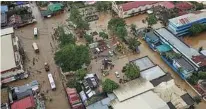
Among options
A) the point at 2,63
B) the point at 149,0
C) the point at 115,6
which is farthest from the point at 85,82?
the point at 149,0

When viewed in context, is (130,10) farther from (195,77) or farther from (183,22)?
(195,77)

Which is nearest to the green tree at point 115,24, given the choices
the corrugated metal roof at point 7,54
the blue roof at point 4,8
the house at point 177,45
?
the house at point 177,45

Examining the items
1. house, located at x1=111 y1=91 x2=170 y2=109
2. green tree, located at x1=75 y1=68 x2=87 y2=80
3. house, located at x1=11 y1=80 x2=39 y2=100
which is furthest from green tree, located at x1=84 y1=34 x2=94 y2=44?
house, located at x1=111 y1=91 x2=170 y2=109

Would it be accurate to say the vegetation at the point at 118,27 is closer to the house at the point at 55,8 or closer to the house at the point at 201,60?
the house at the point at 201,60

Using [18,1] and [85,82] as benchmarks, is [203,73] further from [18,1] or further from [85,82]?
[18,1]

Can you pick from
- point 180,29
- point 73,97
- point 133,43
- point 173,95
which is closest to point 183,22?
point 180,29

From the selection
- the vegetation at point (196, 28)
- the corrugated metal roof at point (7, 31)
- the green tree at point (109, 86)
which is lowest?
the green tree at point (109, 86)
